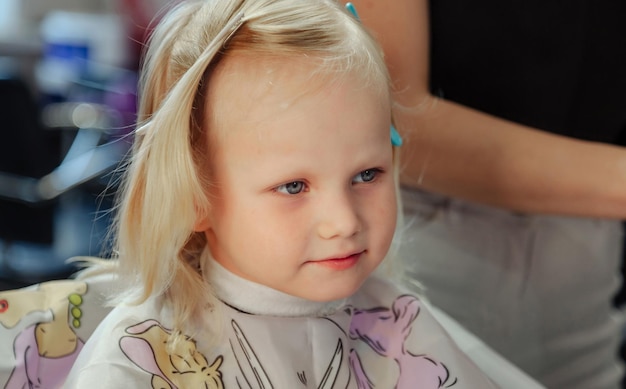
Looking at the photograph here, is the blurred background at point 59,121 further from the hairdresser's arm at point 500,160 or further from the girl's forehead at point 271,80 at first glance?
the girl's forehead at point 271,80

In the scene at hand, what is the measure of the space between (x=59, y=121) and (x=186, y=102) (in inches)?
106

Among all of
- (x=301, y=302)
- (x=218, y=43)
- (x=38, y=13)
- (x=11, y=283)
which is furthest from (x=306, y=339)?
(x=38, y=13)

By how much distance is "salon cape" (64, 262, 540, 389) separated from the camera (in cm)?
84

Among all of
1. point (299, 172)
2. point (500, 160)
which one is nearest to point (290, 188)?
point (299, 172)

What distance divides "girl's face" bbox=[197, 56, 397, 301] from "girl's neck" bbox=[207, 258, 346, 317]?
0.05 meters

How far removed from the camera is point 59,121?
336 cm

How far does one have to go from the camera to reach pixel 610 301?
1321 millimetres

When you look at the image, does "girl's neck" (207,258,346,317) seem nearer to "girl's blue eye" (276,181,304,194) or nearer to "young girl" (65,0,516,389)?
"young girl" (65,0,516,389)

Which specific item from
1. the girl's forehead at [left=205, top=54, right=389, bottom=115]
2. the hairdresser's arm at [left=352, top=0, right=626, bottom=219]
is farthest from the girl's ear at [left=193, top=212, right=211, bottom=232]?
the hairdresser's arm at [left=352, top=0, right=626, bottom=219]

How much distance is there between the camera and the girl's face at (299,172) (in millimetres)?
798

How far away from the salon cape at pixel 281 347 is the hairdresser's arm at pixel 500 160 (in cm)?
21

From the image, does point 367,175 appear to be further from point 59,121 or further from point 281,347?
point 59,121

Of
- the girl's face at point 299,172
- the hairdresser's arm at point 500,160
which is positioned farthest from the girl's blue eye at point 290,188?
the hairdresser's arm at point 500,160

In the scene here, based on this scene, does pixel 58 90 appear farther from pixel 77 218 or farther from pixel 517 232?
pixel 517 232
